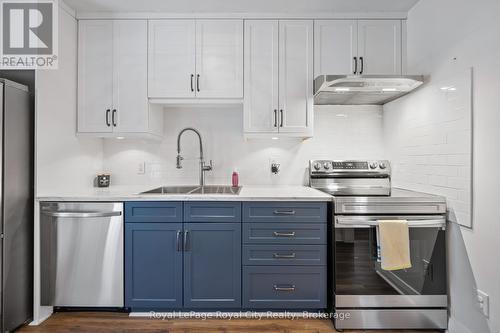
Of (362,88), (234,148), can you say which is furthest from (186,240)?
(362,88)

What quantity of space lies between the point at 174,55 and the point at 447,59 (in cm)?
213

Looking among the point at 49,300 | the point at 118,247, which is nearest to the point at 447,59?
the point at 118,247

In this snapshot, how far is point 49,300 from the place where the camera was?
2135mm

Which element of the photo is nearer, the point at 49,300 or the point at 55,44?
the point at 49,300

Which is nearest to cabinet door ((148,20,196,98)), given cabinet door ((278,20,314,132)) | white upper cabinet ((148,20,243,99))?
white upper cabinet ((148,20,243,99))

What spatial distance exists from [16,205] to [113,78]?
1260 mm

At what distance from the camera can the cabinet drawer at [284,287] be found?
7.00 feet

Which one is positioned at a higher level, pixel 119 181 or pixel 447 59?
pixel 447 59

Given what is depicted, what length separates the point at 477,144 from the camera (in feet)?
5.74

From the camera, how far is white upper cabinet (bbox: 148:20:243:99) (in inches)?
100

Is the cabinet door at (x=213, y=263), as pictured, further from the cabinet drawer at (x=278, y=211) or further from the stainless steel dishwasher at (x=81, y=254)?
the stainless steel dishwasher at (x=81, y=254)

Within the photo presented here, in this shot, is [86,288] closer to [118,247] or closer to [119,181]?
[118,247]

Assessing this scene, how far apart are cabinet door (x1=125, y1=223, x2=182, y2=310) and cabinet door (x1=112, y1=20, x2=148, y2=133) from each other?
942 mm

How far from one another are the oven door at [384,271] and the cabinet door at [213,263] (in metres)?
0.73
